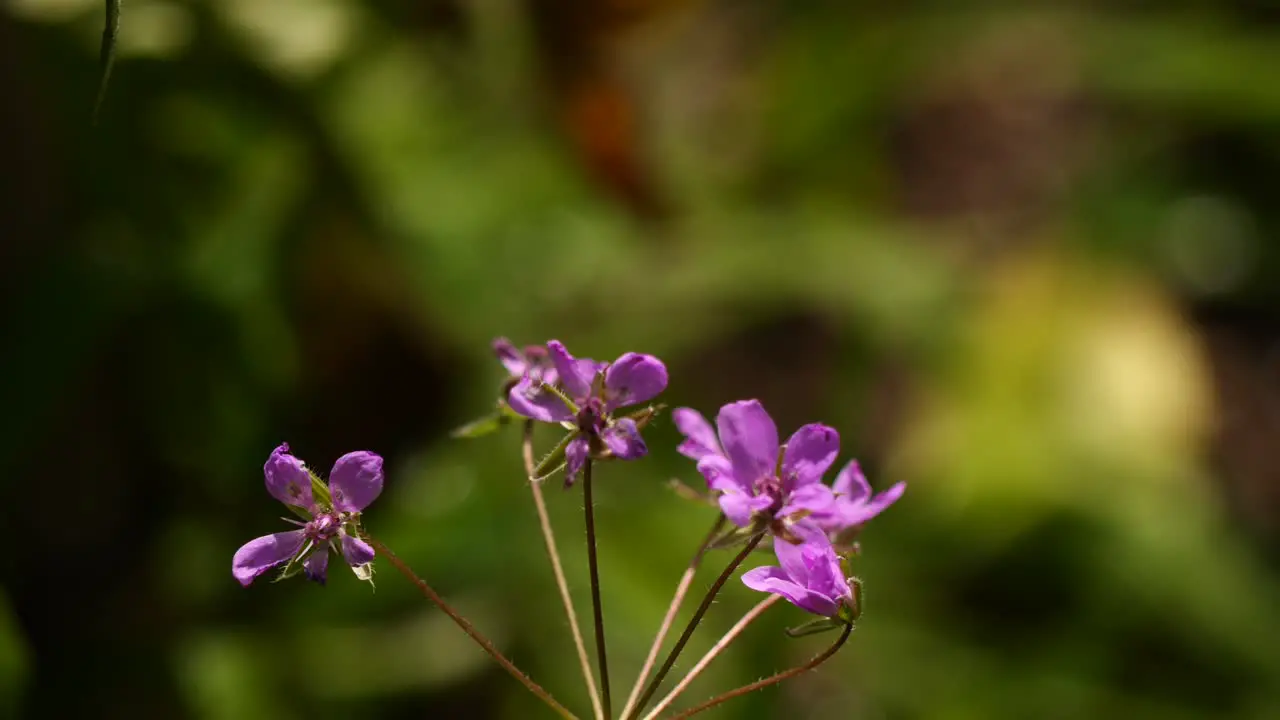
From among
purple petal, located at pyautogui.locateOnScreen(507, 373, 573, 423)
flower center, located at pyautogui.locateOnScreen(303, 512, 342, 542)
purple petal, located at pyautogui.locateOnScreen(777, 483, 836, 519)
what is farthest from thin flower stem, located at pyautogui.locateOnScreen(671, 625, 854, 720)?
flower center, located at pyautogui.locateOnScreen(303, 512, 342, 542)

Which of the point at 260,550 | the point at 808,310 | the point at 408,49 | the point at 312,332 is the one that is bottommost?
the point at 808,310

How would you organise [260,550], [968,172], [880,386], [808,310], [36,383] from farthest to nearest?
[968,172] < [880,386] < [808,310] < [36,383] < [260,550]

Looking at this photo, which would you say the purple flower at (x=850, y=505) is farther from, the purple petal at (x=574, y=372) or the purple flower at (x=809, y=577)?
the purple petal at (x=574, y=372)

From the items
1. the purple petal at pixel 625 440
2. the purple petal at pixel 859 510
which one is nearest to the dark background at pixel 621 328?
the purple petal at pixel 625 440

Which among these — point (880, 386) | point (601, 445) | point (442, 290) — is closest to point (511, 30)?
point (442, 290)

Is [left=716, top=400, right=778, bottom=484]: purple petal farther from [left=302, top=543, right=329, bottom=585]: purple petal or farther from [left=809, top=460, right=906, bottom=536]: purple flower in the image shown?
[left=302, top=543, right=329, bottom=585]: purple petal

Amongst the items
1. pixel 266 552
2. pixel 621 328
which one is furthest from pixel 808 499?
pixel 621 328

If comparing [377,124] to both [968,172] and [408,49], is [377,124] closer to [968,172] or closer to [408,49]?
[408,49]

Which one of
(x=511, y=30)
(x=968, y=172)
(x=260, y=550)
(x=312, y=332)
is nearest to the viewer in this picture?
(x=260, y=550)
